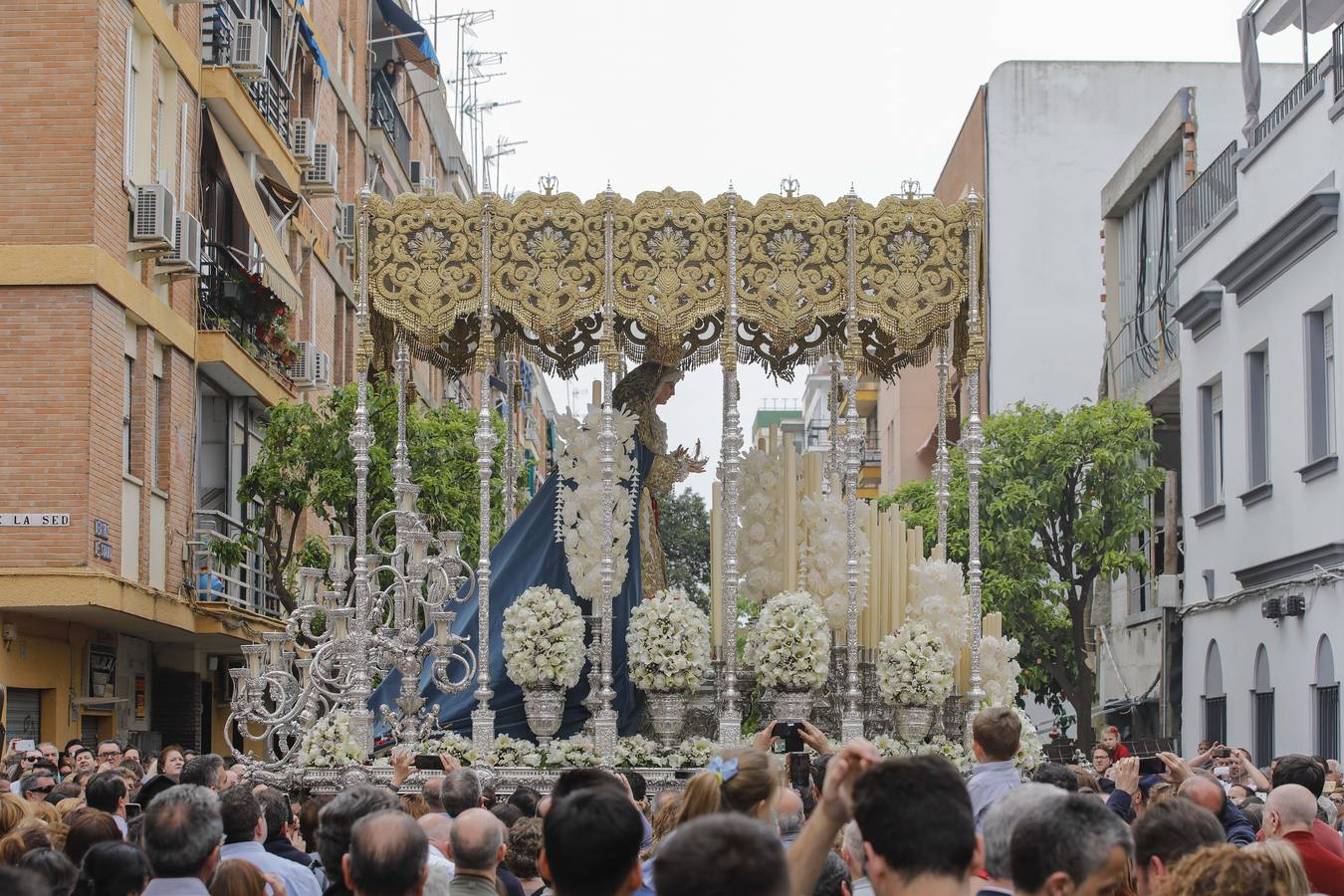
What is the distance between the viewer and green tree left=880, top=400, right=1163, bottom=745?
2867 centimetres

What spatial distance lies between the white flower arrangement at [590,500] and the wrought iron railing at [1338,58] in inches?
328

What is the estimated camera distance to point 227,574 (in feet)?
88.4

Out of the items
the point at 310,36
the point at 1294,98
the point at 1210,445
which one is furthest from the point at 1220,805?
the point at 310,36

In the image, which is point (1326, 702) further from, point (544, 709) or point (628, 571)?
point (544, 709)

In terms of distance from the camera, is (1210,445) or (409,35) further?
(409,35)

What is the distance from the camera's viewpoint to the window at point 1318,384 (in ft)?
68.3

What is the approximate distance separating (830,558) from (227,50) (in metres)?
14.2

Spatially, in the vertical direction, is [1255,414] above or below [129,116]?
below

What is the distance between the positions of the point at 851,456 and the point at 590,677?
2.59 meters

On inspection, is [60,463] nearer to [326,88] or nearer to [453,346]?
[453,346]

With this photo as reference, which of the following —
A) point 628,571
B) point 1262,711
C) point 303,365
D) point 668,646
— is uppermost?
point 303,365

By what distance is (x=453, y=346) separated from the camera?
17375mm

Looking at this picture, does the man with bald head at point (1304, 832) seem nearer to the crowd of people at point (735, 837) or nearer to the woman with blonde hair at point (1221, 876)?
the crowd of people at point (735, 837)

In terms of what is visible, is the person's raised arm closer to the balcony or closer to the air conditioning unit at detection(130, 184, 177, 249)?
the air conditioning unit at detection(130, 184, 177, 249)
